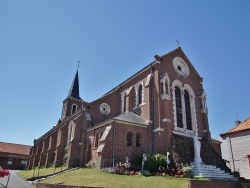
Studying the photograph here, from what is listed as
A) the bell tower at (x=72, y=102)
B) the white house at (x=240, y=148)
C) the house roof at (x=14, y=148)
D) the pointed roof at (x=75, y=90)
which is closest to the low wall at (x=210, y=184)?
the white house at (x=240, y=148)

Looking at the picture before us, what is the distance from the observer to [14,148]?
6009 cm

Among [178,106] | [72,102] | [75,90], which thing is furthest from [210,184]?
[75,90]

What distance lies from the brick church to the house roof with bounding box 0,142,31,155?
32964mm

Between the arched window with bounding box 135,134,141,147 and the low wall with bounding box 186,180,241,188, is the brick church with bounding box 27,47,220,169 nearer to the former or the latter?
the arched window with bounding box 135,134,141,147

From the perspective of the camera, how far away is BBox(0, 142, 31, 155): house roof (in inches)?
2273

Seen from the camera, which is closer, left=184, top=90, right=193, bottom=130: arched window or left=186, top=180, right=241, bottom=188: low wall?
left=186, top=180, right=241, bottom=188: low wall

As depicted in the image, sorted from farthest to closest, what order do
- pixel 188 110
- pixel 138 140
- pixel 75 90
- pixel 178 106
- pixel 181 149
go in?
pixel 75 90 → pixel 188 110 → pixel 178 106 → pixel 138 140 → pixel 181 149

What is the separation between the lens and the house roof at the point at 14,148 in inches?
2273

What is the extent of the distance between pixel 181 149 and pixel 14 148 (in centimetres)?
5366

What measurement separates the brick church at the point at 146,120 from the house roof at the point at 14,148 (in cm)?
3296

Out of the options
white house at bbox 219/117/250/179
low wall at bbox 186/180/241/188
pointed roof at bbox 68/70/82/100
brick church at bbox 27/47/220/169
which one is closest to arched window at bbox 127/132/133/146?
brick church at bbox 27/47/220/169

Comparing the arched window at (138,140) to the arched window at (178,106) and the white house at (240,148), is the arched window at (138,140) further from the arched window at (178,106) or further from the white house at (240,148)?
the white house at (240,148)

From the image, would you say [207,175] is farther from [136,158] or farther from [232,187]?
[136,158]

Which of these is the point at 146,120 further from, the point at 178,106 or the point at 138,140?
the point at 178,106
